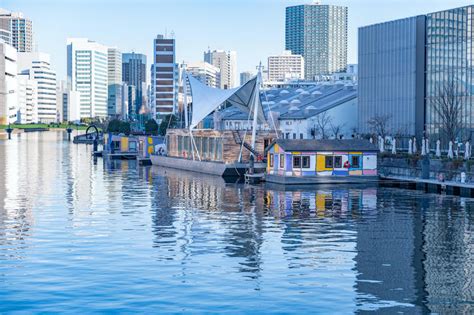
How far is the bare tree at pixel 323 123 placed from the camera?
413 feet

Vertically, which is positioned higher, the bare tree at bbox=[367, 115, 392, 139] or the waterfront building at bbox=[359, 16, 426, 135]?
the waterfront building at bbox=[359, 16, 426, 135]

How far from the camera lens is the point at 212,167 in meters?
88.2

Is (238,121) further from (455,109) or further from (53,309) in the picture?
(53,309)

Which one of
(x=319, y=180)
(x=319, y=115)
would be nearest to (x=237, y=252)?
(x=319, y=180)

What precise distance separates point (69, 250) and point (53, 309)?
10.9 meters

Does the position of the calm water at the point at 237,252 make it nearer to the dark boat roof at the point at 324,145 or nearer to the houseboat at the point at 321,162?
the houseboat at the point at 321,162

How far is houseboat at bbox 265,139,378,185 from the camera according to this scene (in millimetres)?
74500

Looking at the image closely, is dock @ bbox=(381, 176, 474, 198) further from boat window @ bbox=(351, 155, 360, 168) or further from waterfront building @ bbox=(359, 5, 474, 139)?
waterfront building @ bbox=(359, 5, 474, 139)

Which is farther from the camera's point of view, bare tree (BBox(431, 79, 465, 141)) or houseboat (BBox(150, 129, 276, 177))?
bare tree (BBox(431, 79, 465, 141))

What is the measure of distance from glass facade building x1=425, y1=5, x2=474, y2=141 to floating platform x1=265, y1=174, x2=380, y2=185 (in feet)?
106

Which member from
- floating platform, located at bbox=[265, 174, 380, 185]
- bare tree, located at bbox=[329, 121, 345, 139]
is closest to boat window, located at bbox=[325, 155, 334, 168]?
floating platform, located at bbox=[265, 174, 380, 185]

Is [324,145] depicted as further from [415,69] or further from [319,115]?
[319,115]

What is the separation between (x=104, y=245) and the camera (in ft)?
128

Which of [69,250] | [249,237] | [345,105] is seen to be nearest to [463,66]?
[345,105]
